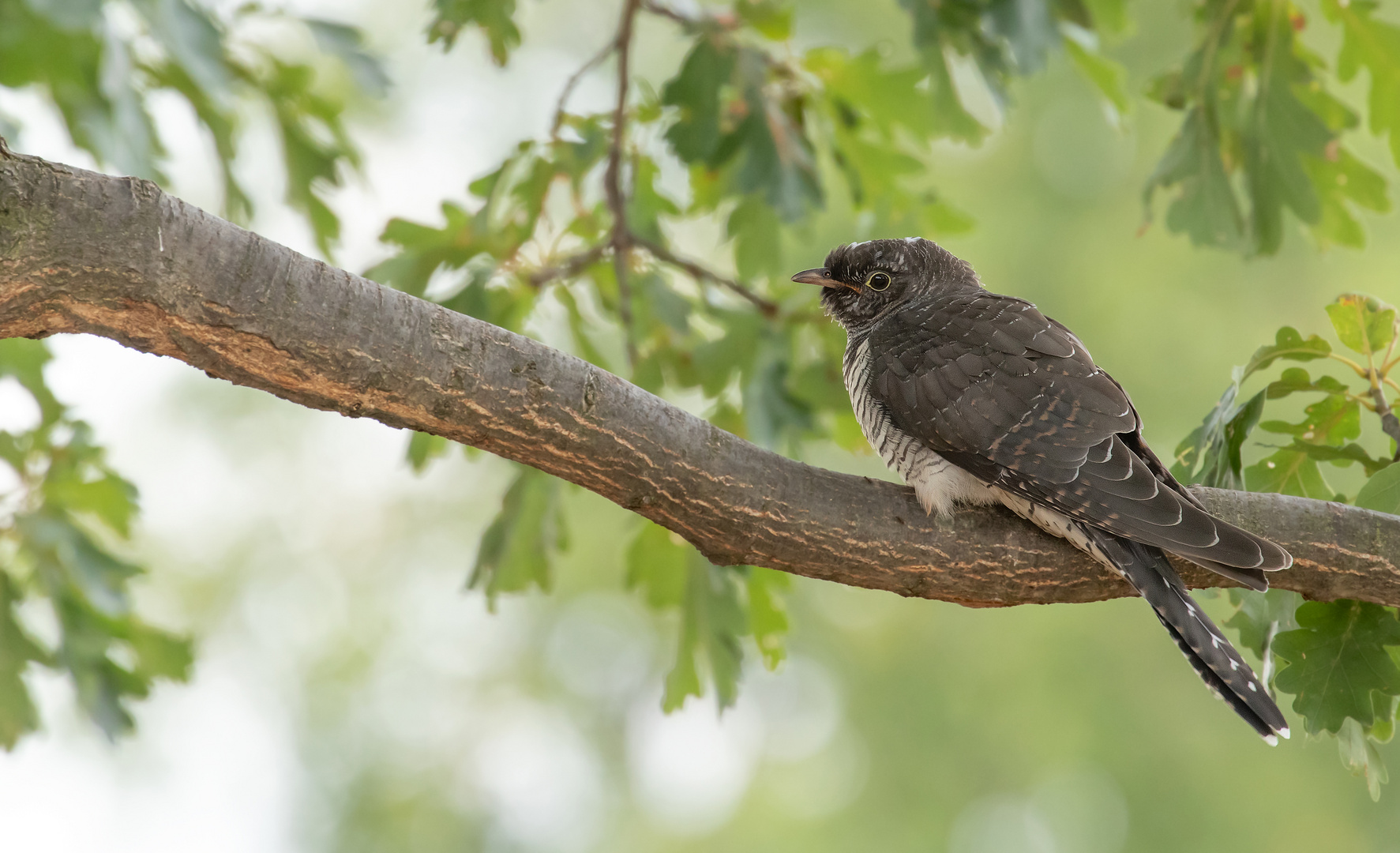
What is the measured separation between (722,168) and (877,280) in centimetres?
69

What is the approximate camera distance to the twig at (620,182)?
3883mm

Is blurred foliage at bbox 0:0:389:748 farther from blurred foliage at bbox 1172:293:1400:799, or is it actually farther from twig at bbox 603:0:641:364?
blurred foliage at bbox 1172:293:1400:799

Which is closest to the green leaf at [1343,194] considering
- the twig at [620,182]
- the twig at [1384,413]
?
the twig at [1384,413]

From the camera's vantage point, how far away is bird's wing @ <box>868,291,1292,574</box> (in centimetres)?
257

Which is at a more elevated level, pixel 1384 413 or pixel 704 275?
pixel 704 275

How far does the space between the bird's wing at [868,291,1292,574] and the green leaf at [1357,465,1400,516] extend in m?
0.45

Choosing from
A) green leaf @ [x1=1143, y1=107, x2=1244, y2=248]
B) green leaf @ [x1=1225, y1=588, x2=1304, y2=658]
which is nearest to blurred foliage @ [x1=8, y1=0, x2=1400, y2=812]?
green leaf @ [x1=1143, y1=107, x2=1244, y2=248]

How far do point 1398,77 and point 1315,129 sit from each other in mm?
371

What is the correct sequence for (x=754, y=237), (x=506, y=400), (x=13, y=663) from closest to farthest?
(x=506, y=400), (x=13, y=663), (x=754, y=237)

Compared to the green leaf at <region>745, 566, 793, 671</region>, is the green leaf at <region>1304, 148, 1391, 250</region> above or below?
above

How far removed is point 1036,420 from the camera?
300cm

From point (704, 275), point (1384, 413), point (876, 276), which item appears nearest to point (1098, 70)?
point (876, 276)

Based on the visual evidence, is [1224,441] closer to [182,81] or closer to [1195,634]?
[1195,634]

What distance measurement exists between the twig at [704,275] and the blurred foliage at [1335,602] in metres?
1.60
